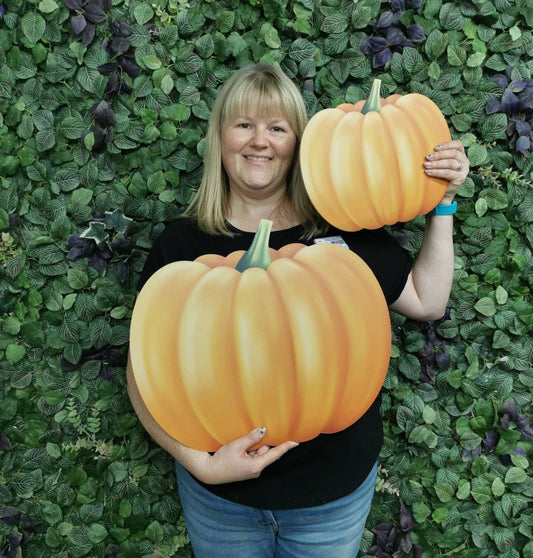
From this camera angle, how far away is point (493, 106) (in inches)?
52.3

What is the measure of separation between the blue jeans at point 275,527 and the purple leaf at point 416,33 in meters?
1.11

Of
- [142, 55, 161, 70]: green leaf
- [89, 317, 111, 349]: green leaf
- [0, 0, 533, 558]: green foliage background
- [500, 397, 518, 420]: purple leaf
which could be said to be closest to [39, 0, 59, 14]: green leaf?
[0, 0, 533, 558]: green foliage background

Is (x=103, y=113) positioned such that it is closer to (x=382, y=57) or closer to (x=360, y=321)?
(x=382, y=57)

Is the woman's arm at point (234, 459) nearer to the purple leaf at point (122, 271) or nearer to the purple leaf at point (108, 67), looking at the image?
the purple leaf at point (122, 271)

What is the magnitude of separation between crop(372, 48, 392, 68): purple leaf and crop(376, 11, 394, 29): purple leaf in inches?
2.5

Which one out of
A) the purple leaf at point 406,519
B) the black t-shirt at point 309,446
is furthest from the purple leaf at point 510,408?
the black t-shirt at point 309,446

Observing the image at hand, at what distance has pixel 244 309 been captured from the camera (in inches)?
26.7

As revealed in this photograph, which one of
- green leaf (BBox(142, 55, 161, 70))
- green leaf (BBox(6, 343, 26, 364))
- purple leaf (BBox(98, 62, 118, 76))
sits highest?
green leaf (BBox(142, 55, 161, 70))

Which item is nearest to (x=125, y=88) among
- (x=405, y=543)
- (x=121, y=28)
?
(x=121, y=28)

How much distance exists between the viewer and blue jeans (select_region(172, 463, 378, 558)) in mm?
1042

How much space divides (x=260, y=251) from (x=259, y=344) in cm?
14

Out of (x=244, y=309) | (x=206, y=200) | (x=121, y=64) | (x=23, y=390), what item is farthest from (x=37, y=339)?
(x=244, y=309)

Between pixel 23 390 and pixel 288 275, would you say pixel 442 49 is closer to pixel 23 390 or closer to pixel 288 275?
pixel 288 275

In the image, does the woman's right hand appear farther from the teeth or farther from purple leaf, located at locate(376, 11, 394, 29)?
purple leaf, located at locate(376, 11, 394, 29)
